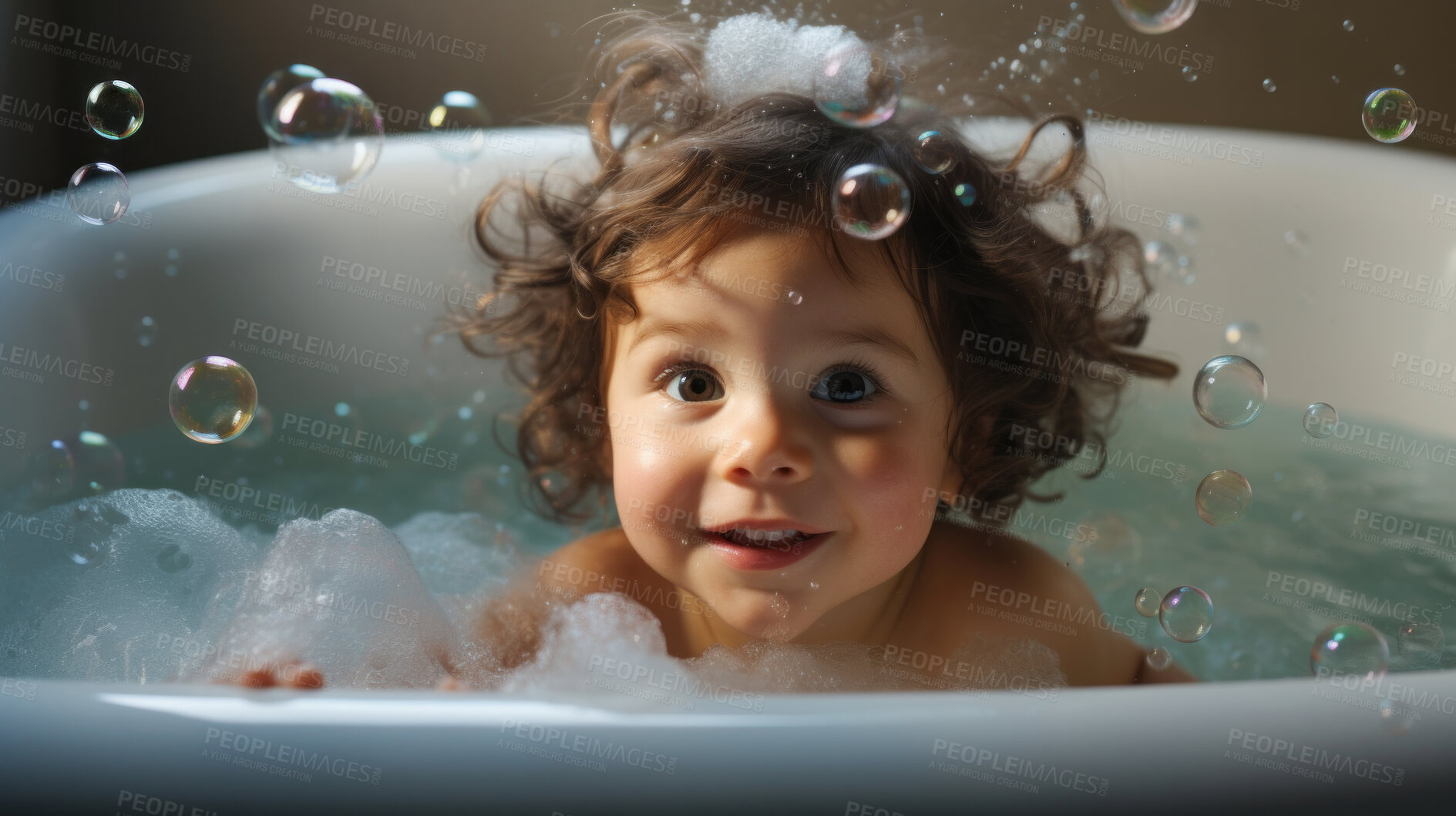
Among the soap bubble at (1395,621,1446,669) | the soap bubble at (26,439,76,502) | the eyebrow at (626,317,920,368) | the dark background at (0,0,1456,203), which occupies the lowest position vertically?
the soap bubble at (26,439,76,502)

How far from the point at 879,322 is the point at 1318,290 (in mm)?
1172

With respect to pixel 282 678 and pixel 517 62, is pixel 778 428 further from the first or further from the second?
pixel 517 62

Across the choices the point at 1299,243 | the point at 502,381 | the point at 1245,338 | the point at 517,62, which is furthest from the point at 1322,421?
the point at 517,62

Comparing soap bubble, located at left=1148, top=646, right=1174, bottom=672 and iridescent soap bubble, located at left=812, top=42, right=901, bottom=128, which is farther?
soap bubble, located at left=1148, top=646, right=1174, bottom=672

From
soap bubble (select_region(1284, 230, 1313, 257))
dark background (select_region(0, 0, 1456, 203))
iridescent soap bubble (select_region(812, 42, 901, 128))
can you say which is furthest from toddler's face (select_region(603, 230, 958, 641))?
dark background (select_region(0, 0, 1456, 203))

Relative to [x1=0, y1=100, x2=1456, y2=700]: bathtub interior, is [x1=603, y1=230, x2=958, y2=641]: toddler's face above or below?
below

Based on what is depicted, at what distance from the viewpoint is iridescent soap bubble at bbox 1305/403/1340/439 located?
179 centimetres

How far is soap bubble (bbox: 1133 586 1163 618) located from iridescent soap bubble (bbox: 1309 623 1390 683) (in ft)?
1.67

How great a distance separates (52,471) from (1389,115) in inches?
64.1

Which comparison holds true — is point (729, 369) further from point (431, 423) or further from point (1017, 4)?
point (1017, 4)

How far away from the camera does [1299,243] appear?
1.85 meters

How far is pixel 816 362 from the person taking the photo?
96 centimetres

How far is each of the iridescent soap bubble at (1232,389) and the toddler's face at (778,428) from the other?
0.37 m

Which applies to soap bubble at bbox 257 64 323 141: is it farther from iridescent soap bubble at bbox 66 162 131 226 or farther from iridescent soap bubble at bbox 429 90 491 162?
iridescent soap bubble at bbox 429 90 491 162
